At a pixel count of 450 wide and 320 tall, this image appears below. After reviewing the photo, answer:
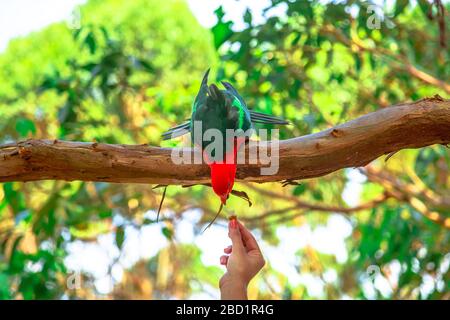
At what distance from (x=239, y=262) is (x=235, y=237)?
0.20m

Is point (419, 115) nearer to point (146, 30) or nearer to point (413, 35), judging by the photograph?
point (413, 35)

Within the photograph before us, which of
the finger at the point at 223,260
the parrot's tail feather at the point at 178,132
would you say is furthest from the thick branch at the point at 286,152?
the finger at the point at 223,260

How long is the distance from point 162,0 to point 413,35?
8892 mm

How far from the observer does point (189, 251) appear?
43.0 ft

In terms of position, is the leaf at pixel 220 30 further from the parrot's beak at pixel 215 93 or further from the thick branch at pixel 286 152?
the thick branch at pixel 286 152

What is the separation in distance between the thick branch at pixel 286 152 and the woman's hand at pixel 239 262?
67 cm

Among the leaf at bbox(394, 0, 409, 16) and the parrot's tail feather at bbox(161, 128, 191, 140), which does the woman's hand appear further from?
the leaf at bbox(394, 0, 409, 16)

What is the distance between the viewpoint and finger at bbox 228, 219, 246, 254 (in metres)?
2.53

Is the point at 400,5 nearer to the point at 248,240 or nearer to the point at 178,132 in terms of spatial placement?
the point at 178,132

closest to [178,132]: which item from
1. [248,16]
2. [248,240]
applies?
[248,240]

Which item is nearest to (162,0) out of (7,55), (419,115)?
(7,55)

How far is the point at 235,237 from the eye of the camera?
8.54ft
